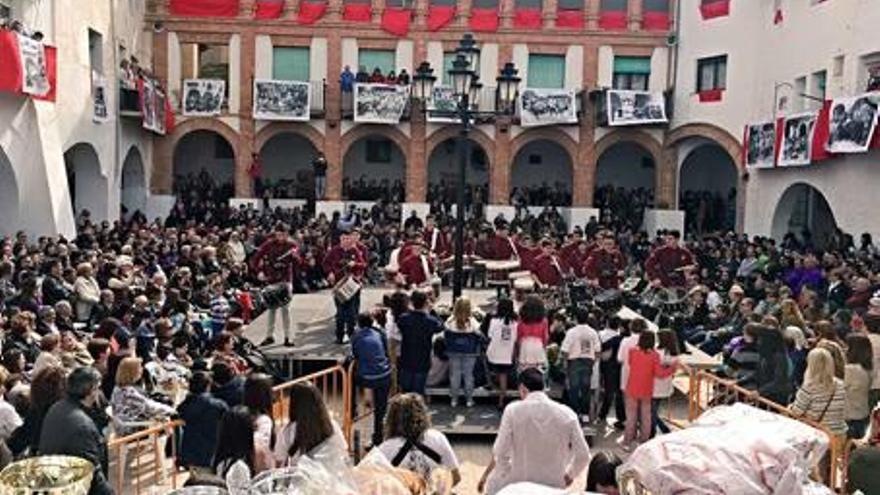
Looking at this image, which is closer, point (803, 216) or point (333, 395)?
point (333, 395)

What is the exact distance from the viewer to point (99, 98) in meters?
23.5

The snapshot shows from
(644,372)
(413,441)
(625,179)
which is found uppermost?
(625,179)

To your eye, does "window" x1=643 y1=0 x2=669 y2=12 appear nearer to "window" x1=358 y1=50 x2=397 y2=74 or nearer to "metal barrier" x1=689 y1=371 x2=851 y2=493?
"window" x1=358 y1=50 x2=397 y2=74

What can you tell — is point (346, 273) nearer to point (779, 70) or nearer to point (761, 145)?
point (761, 145)

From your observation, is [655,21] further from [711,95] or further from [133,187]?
[133,187]

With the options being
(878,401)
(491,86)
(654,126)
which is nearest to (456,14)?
(491,86)

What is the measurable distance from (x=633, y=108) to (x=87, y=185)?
17033 millimetres

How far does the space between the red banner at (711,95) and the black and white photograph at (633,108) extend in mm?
1392

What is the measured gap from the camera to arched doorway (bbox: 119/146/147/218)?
29297 mm

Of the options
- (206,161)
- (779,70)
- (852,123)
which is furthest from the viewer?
(206,161)

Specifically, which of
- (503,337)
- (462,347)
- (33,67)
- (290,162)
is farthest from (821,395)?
(290,162)

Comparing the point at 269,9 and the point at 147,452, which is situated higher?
the point at 269,9

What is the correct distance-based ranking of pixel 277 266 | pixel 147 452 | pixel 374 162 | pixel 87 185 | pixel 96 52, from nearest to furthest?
1. pixel 147 452
2. pixel 277 266
3. pixel 96 52
4. pixel 87 185
5. pixel 374 162

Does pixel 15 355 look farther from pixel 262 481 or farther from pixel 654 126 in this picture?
pixel 654 126
